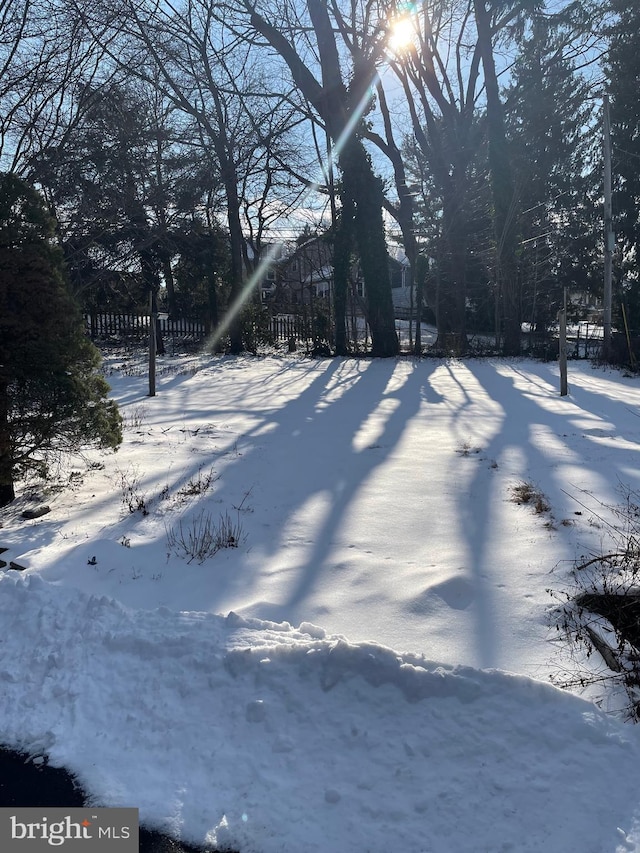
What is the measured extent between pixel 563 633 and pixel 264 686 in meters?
1.62

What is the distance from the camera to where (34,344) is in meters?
4.93

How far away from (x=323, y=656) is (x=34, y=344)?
3479 millimetres

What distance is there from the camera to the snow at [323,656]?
92.0 inches

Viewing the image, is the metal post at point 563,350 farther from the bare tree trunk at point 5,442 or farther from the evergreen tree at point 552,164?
the evergreen tree at point 552,164

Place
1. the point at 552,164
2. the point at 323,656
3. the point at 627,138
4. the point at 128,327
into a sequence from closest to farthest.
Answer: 1. the point at 323,656
2. the point at 128,327
3. the point at 627,138
4. the point at 552,164

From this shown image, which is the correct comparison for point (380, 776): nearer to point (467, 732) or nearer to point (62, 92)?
point (467, 732)

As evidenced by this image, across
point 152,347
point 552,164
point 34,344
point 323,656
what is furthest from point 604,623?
point 552,164

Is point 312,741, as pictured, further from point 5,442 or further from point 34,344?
point 34,344

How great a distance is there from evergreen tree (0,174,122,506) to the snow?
752 mm

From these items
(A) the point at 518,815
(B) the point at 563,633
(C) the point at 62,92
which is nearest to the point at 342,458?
(B) the point at 563,633

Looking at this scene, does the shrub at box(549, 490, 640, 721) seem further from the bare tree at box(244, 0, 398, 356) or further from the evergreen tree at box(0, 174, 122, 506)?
the bare tree at box(244, 0, 398, 356)

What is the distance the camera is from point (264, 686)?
9.68 feet

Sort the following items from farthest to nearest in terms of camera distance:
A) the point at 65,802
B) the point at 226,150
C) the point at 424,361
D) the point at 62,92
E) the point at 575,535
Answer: the point at 226,150 < the point at 424,361 < the point at 62,92 < the point at 575,535 < the point at 65,802

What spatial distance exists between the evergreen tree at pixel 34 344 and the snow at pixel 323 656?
2.47 feet
